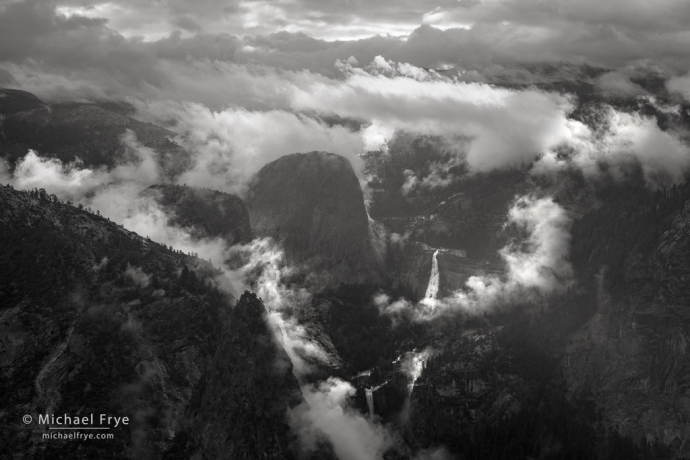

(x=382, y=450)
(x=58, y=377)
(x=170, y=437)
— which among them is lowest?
(x=382, y=450)

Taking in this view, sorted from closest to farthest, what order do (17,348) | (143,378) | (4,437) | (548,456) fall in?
(4,437), (17,348), (143,378), (548,456)

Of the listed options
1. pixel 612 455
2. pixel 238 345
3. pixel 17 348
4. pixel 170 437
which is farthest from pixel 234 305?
pixel 612 455

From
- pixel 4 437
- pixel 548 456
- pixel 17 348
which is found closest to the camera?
pixel 4 437

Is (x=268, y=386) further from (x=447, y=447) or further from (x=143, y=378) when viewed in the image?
(x=447, y=447)

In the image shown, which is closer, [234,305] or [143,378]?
[143,378]

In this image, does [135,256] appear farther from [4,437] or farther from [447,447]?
[447,447]

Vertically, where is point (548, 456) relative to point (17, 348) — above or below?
below

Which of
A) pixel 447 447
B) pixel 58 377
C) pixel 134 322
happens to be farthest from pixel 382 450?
pixel 58 377
